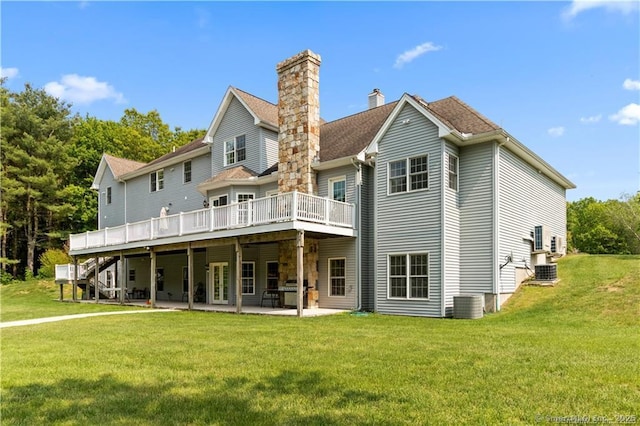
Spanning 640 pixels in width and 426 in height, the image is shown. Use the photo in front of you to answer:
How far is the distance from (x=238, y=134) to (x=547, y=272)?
14.1m

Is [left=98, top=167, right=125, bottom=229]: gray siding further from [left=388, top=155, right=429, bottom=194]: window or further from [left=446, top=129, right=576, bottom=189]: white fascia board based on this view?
[left=446, top=129, right=576, bottom=189]: white fascia board

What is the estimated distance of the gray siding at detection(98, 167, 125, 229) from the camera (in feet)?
96.6

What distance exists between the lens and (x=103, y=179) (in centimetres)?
3109

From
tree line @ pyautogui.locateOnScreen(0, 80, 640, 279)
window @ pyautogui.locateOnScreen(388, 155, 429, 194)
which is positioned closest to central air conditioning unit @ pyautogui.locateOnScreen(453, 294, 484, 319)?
window @ pyautogui.locateOnScreen(388, 155, 429, 194)

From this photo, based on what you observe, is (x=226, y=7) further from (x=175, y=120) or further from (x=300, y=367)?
(x=175, y=120)

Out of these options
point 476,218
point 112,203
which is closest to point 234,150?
point 476,218

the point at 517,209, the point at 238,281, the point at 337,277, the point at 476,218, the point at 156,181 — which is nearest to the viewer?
the point at 476,218

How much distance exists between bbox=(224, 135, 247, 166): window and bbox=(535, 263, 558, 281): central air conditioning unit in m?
13.1

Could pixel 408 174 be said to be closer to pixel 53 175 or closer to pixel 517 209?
pixel 517 209

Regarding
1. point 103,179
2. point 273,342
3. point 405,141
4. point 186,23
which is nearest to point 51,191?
point 103,179

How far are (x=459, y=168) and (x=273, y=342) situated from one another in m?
9.68

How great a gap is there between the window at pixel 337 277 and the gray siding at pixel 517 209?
218 inches

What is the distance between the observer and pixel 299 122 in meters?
18.0

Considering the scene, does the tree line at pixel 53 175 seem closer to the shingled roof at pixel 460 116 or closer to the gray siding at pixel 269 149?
the gray siding at pixel 269 149
